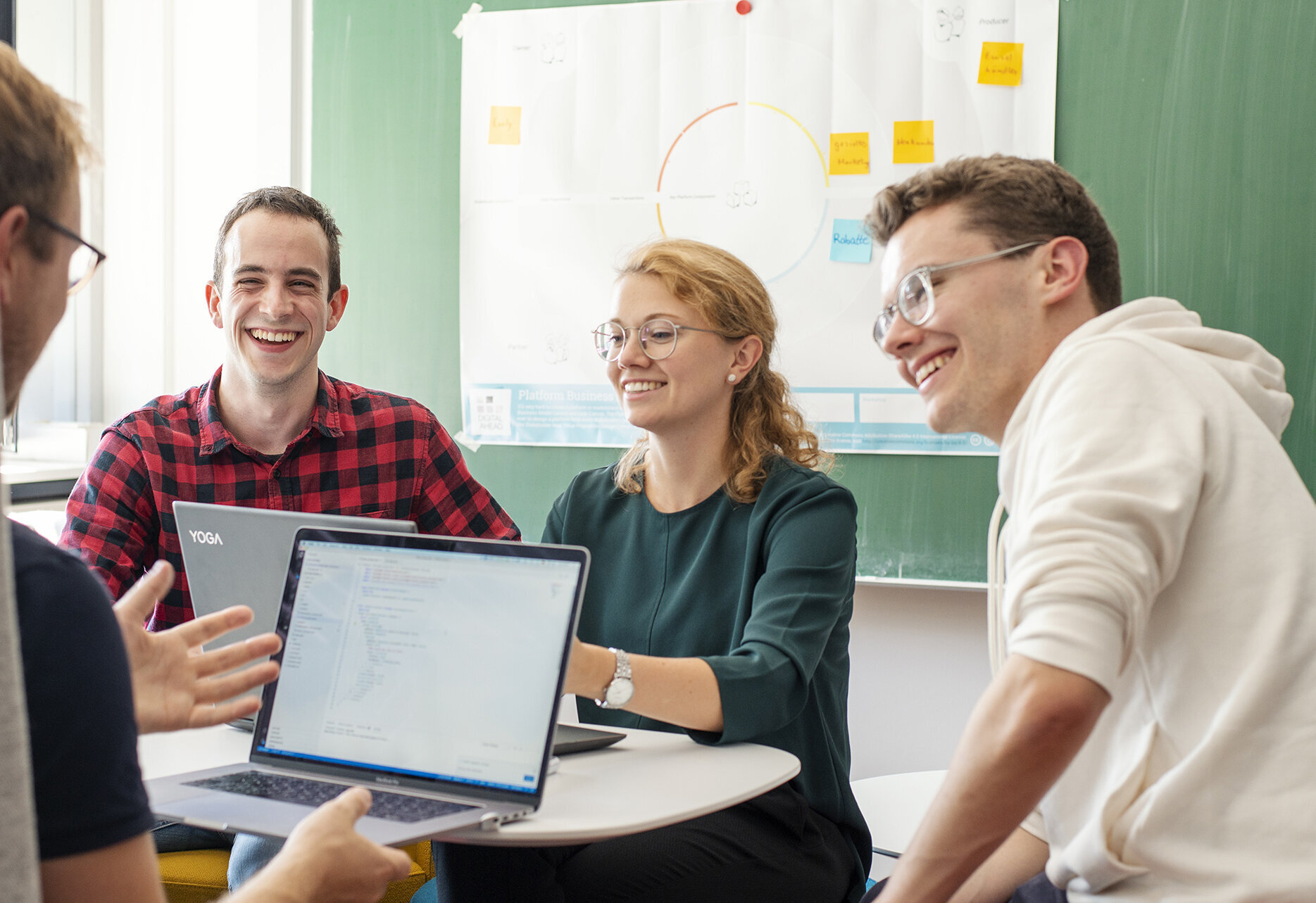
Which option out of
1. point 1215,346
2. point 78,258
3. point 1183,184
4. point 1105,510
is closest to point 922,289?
point 1215,346

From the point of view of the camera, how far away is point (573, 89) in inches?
103

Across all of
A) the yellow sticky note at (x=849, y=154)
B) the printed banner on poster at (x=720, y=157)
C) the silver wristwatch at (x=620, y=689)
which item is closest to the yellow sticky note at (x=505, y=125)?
the printed banner on poster at (x=720, y=157)

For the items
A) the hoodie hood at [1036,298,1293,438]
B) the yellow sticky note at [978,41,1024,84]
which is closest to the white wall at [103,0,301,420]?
the yellow sticky note at [978,41,1024,84]

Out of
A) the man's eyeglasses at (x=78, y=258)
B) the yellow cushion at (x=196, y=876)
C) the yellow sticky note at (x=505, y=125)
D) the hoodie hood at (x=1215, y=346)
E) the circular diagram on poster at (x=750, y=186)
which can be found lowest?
the yellow cushion at (x=196, y=876)

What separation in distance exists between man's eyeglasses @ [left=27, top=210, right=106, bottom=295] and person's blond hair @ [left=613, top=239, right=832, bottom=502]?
1.11 m

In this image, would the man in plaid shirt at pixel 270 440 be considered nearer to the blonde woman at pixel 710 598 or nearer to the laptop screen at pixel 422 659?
the blonde woman at pixel 710 598

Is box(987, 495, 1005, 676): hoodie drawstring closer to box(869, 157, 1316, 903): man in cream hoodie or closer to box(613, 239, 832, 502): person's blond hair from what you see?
box(869, 157, 1316, 903): man in cream hoodie

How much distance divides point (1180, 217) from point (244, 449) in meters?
2.05

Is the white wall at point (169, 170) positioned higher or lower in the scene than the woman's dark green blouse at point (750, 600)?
higher

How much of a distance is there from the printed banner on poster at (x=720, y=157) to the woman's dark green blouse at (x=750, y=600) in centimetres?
79

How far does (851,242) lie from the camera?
2.45m

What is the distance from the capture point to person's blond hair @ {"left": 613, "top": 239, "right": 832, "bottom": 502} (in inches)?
72.7

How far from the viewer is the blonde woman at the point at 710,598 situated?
1.36 metres

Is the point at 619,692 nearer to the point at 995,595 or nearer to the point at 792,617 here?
the point at 792,617
